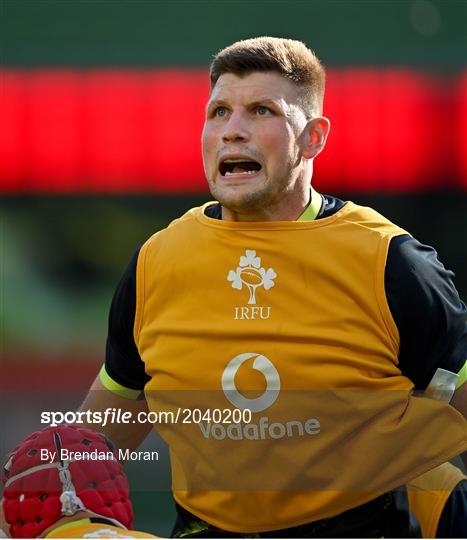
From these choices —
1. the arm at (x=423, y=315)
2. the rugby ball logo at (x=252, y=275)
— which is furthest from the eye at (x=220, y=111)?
the arm at (x=423, y=315)

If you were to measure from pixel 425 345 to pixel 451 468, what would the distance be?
294mm

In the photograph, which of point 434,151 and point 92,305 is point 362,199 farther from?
point 92,305

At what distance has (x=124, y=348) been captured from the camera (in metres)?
2.27

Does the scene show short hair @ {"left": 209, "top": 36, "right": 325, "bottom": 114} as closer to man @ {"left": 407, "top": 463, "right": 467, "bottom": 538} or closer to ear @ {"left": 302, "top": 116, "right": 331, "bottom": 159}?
ear @ {"left": 302, "top": 116, "right": 331, "bottom": 159}

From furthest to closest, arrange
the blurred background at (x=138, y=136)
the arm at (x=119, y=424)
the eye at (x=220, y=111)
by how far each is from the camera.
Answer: the blurred background at (x=138, y=136) → the arm at (x=119, y=424) → the eye at (x=220, y=111)

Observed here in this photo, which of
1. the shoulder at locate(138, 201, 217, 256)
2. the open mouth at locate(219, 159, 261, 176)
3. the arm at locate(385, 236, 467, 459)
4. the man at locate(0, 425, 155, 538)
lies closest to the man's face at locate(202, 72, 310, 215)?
the open mouth at locate(219, 159, 261, 176)

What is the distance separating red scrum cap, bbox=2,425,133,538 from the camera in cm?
178

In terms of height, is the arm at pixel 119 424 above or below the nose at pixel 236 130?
below

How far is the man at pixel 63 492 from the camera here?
1759mm

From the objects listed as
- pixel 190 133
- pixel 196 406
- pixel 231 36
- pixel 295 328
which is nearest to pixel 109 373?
pixel 196 406

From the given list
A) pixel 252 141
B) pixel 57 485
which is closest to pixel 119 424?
pixel 57 485

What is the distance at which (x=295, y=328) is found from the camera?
81.6 inches

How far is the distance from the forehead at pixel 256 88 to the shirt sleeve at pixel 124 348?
1.21 feet

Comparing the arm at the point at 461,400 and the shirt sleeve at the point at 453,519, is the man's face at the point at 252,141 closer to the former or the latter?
the arm at the point at 461,400
